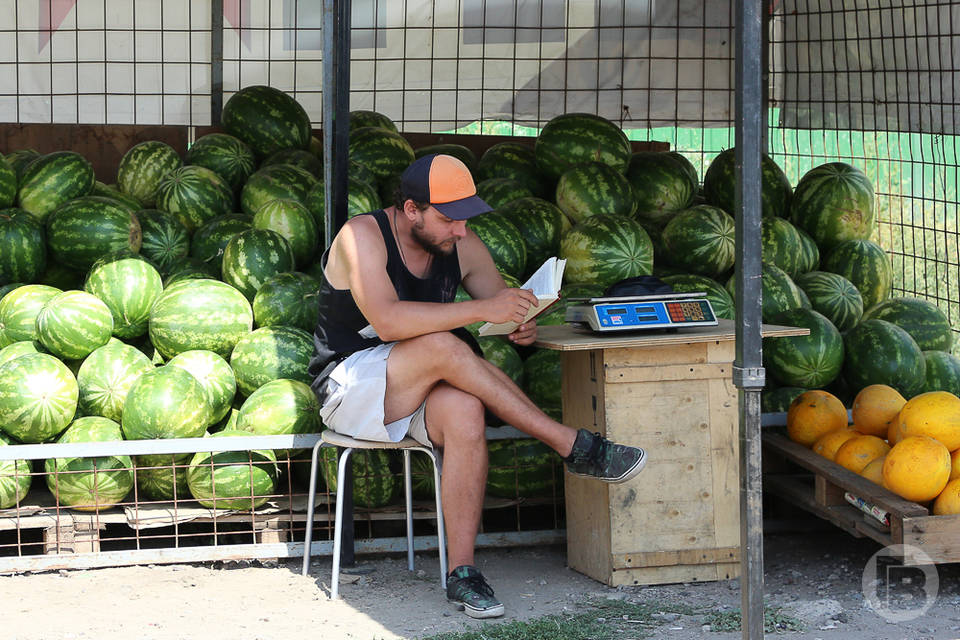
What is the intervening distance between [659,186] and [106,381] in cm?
268

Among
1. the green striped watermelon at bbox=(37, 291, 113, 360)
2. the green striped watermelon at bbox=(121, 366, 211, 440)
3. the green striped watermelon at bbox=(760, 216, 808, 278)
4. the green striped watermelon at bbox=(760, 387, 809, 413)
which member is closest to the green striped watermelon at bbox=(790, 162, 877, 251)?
the green striped watermelon at bbox=(760, 216, 808, 278)

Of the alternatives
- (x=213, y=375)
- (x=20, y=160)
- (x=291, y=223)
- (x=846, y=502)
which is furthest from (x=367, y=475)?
(x=20, y=160)

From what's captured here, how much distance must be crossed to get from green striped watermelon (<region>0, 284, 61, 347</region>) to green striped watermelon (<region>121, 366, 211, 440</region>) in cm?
58

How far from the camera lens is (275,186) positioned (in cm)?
502

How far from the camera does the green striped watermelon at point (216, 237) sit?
15.6 feet

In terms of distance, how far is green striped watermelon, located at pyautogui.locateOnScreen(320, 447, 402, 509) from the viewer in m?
4.04

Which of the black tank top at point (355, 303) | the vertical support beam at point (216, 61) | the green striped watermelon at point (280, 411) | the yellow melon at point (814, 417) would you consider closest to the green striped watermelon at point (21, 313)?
the green striped watermelon at point (280, 411)

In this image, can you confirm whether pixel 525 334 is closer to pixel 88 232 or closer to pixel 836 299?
pixel 836 299

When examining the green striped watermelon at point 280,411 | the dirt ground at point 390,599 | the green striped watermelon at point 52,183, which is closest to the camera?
the dirt ground at point 390,599

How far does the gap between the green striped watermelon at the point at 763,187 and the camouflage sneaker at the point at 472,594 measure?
2.57m

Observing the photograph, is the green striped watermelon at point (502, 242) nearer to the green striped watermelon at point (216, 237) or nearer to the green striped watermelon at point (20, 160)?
the green striped watermelon at point (216, 237)

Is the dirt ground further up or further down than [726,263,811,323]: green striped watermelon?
further down

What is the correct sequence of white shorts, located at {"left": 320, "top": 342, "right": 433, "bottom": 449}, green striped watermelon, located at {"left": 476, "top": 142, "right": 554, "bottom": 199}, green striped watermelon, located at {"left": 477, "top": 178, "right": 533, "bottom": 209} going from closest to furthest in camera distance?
white shorts, located at {"left": 320, "top": 342, "right": 433, "bottom": 449} → green striped watermelon, located at {"left": 477, "top": 178, "right": 533, "bottom": 209} → green striped watermelon, located at {"left": 476, "top": 142, "right": 554, "bottom": 199}

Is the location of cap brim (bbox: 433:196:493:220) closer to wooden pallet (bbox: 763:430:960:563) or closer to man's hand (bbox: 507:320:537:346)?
man's hand (bbox: 507:320:537:346)
